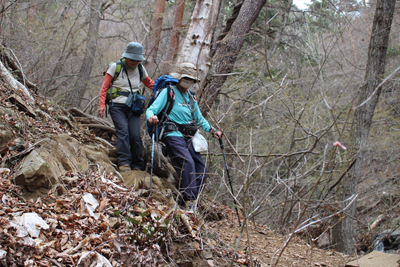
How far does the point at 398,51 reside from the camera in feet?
38.6

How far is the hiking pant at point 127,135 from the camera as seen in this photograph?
4801mm

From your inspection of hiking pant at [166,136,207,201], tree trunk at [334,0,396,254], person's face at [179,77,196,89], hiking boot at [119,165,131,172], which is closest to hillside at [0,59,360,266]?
hiking boot at [119,165,131,172]

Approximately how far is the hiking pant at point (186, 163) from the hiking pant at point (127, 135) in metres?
0.81

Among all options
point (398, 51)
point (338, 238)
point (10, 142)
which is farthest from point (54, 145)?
point (398, 51)

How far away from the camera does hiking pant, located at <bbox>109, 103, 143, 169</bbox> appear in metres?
4.80

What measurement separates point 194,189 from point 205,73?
226 centimetres

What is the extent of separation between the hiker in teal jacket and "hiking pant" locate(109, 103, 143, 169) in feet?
2.34

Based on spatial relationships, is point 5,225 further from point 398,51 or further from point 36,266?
point 398,51

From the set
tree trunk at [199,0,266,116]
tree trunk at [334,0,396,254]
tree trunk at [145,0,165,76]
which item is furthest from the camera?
tree trunk at [145,0,165,76]

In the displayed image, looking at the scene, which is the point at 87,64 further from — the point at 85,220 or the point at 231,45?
the point at 85,220

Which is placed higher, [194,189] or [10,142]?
[10,142]

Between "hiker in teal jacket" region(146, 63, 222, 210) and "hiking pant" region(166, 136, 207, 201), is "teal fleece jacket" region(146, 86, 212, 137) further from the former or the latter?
"hiking pant" region(166, 136, 207, 201)

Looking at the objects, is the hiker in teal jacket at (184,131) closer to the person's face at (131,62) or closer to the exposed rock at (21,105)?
the person's face at (131,62)

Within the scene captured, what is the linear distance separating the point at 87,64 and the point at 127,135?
A: 7137mm
